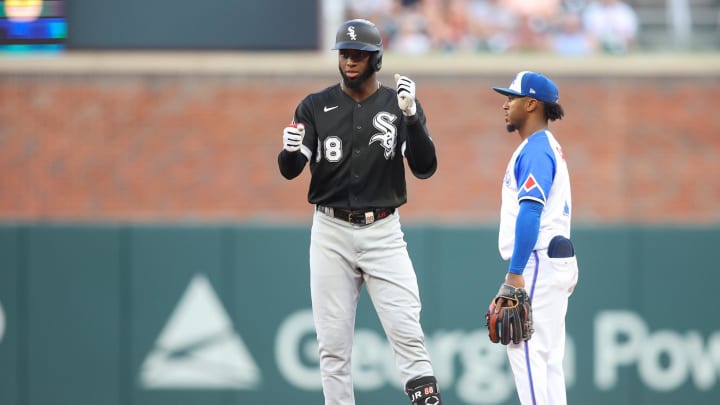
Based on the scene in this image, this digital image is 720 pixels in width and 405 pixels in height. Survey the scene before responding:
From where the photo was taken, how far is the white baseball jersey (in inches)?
199

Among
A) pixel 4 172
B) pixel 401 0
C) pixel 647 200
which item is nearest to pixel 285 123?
pixel 401 0

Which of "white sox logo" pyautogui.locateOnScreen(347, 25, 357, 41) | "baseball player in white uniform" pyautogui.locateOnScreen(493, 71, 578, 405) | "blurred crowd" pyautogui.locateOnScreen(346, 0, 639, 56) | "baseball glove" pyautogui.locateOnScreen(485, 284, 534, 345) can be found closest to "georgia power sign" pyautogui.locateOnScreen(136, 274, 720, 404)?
"baseball player in white uniform" pyautogui.locateOnScreen(493, 71, 578, 405)

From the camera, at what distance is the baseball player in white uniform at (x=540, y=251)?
16.7 ft

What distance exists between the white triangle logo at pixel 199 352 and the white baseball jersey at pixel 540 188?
11.9 ft

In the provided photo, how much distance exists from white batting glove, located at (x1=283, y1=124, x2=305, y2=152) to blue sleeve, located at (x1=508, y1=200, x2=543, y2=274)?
3.43 feet

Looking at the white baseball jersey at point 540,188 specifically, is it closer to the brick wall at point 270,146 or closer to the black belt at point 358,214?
the black belt at point 358,214

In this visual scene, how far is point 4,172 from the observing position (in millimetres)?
13578

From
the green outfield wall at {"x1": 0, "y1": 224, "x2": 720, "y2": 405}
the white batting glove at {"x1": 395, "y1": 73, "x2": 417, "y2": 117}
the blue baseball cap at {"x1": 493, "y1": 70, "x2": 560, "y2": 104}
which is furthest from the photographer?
the green outfield wall at {"x1": 0, "y1": 224, "x2": 720, "y2": 405}

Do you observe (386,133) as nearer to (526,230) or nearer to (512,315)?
(526,230)

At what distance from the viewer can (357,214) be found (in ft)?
16.9

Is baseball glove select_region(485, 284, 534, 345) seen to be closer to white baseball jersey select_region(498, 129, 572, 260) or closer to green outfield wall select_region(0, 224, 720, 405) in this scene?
→ white baseball jersey select_region(498, 129, 572, 260)

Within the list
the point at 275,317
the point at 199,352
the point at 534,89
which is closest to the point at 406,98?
the point at 534,89

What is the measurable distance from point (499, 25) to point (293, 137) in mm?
8750

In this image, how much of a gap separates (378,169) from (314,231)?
0.42 m
